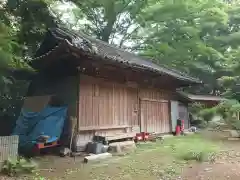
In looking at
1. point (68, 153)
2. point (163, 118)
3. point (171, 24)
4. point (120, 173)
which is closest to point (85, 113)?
point (68, 153)

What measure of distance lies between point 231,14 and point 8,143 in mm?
21148

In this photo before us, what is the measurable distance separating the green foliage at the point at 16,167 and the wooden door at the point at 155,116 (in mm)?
6586

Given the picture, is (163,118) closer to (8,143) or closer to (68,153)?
(68,153)

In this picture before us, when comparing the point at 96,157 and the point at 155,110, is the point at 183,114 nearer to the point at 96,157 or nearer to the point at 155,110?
the point at 155,110

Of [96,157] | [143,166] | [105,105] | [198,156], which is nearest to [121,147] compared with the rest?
[96,157]

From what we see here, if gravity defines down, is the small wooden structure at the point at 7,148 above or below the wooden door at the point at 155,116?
below

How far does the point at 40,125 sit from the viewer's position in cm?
858

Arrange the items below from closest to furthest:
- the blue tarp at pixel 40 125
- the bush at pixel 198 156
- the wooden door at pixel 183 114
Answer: the bush at pixel 198 156
the blue tarp at pixel 40 125
the wooden door at pixel 183 114

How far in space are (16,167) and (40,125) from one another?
2.93m

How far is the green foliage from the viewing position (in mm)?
5617

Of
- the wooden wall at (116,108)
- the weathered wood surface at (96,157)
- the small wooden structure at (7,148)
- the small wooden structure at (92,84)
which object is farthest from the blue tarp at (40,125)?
the small wooden structure at (7,148)

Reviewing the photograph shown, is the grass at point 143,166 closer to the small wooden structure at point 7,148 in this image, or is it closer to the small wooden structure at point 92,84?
the small wooden structure at point 7,148

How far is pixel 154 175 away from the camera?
5824mm

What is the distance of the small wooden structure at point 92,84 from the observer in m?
8.50
